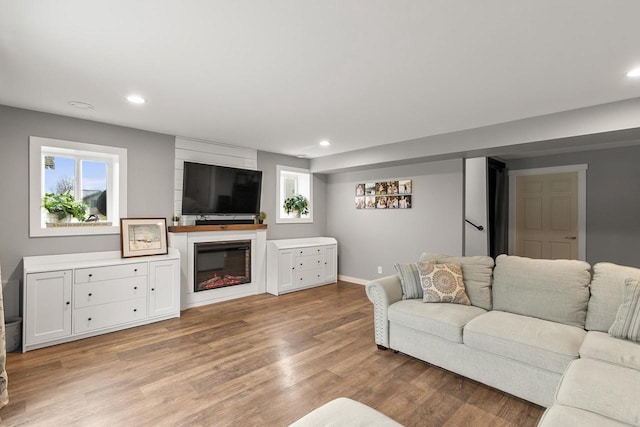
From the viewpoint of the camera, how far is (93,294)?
335 cm

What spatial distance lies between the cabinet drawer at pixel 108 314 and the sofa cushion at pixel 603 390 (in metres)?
3.91

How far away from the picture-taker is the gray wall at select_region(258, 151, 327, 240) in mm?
5512

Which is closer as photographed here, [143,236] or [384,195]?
[143,236]

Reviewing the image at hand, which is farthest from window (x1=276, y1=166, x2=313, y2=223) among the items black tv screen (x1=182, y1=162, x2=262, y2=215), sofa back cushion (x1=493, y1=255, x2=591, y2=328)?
sofa back cushion (x1=493, y1=255, x2=591, y2=328)

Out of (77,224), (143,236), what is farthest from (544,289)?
(77,224)

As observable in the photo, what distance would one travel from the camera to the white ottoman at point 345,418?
4.47ft

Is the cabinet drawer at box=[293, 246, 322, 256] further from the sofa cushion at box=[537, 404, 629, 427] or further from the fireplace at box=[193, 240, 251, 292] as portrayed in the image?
the sofa cushion at box=[537, 404, 629, 427]

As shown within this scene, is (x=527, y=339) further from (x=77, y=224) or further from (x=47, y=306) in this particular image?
(x=77, y=224)

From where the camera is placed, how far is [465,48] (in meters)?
2.04

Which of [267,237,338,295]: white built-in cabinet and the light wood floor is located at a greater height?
[267,237,338,295]: white built-in cabinet

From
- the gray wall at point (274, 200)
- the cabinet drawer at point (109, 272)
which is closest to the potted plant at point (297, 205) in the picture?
the gray wall at point (274, 200)

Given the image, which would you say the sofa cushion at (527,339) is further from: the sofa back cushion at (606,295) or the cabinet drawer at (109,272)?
the cabinet drawer at (109,272)

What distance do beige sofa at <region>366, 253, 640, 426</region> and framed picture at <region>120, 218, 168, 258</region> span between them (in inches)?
112

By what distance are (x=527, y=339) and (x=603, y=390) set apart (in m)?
0.65
